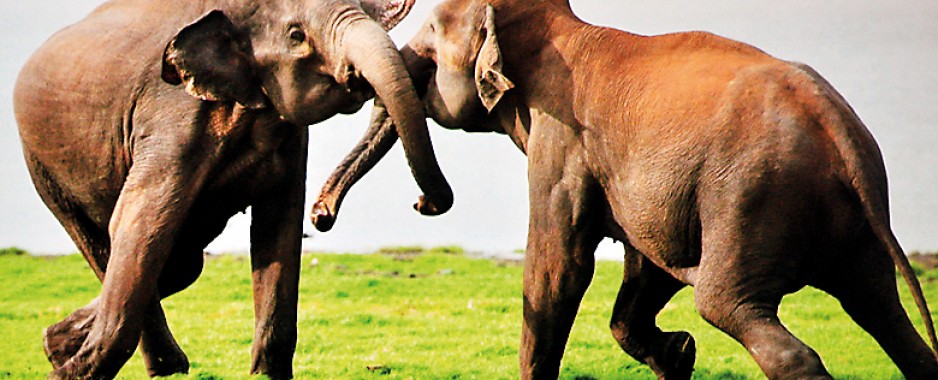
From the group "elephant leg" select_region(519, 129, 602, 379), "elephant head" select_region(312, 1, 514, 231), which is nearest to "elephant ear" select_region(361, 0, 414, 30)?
"elephant head" select_region(312, 1, 514, 231)

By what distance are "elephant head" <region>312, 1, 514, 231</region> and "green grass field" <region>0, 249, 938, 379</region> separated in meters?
1.52

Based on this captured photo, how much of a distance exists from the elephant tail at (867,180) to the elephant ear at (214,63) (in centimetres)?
321

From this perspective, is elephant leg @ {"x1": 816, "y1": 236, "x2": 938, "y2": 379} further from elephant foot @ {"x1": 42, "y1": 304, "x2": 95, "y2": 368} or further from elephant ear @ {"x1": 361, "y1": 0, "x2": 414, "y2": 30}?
elephant foot @ {"x1": 42, "y1": 304, "x2": 95, "y2": 368}

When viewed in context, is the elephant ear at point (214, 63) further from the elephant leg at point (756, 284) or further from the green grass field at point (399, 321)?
the elephant leg at point (756, 284)

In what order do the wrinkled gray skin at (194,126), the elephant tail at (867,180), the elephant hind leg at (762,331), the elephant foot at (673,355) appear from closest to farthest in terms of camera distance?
the elephant tail at (867,180) < the elephant hind leg at (762,331) < the wrinkled gray skin at (194,126) < the elephant foot at (673,355)

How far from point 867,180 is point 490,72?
2.28 m

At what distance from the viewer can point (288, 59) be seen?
950 cm

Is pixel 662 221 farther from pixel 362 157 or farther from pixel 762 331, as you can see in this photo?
pixel 362 157

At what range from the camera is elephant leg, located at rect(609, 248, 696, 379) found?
1041 centimetres

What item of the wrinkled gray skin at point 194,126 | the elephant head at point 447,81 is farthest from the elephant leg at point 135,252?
the elephant head at point 447,81

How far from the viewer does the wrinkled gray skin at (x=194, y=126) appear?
370 inches

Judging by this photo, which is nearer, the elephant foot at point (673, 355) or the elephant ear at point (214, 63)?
the elephant ear at point (214, 63)

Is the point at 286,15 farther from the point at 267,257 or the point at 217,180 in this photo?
the point at 267,257

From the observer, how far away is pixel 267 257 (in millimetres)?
10438
